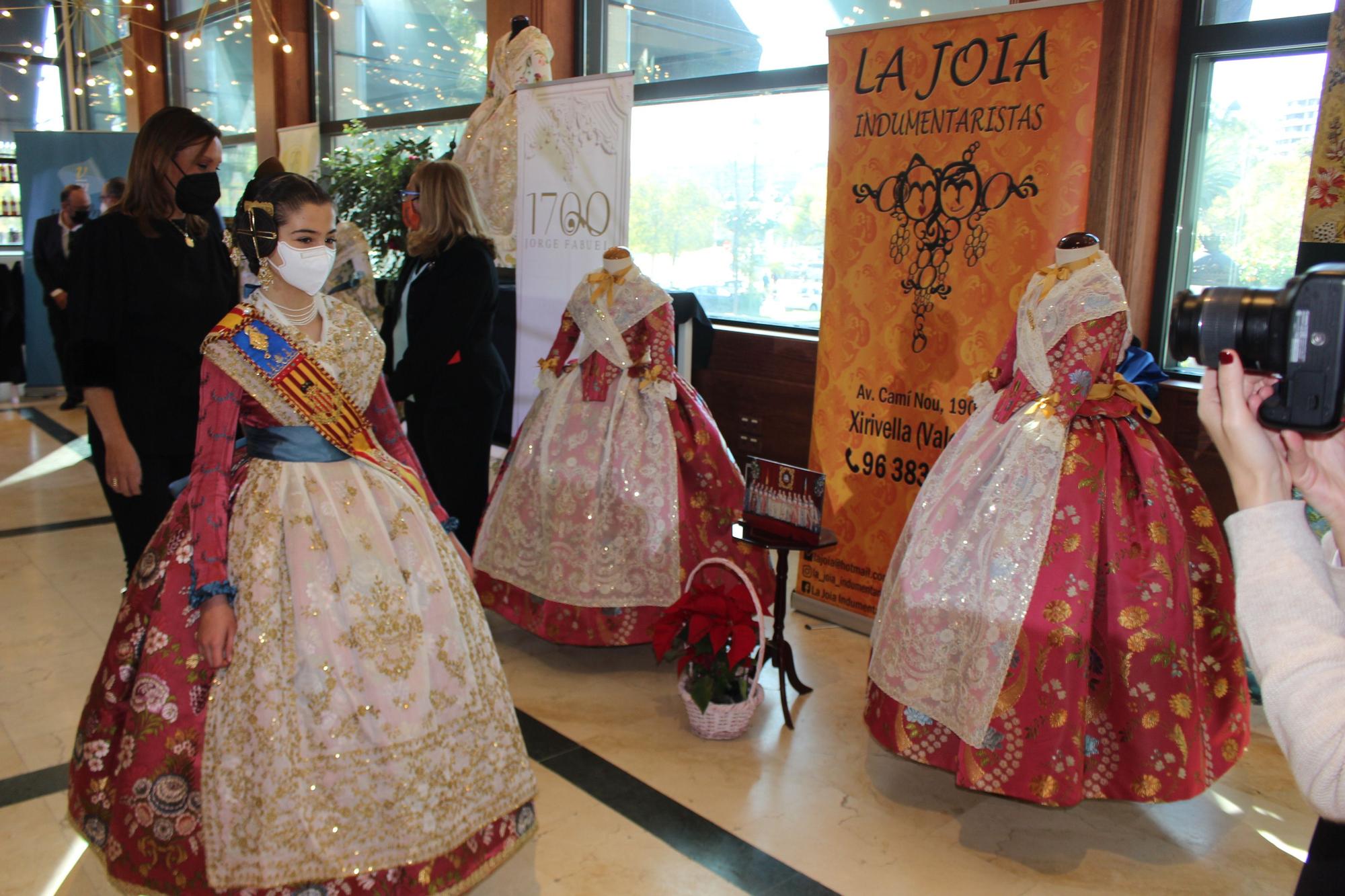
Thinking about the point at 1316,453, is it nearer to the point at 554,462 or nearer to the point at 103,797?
the point at 103,797

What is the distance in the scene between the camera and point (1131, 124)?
359cm

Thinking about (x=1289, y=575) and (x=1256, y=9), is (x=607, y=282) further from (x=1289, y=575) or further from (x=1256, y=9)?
(x=1289, y=575)

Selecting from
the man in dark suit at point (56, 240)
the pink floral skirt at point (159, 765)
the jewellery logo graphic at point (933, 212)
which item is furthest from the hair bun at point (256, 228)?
the man in dark suit at point (56, 240)

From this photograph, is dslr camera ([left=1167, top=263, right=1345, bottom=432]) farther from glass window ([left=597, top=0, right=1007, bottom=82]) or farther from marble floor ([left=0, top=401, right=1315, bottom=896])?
glass window ([left=597, top=0, right=1007, bottom=82])

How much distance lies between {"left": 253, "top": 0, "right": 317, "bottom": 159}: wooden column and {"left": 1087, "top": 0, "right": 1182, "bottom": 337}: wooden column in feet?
24.0

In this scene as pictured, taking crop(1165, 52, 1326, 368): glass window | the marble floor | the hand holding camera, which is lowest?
the marble floor

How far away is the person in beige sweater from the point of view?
38.2 inches

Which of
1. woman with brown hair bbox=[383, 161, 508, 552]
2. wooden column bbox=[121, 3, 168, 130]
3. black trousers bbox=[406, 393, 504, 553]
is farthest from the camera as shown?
wooden column bbox=[121, 3, 168, 130]

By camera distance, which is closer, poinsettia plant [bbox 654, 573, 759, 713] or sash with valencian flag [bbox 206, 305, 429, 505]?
sash with valencian flag [bbox 206, 305, 429, 505]

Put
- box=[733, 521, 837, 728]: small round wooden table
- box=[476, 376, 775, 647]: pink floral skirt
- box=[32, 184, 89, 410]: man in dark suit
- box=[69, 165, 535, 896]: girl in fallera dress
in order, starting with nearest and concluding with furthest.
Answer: box=[69, 165, 535, 896]: girl in fallera dress, box=[733, 521, 837, 728]: small round wooden table, box=[476, 376, 775, 647]: pink floral skirt, box=[32, 184, 89, 410]: man in dark suit

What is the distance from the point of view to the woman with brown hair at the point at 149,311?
250 cm

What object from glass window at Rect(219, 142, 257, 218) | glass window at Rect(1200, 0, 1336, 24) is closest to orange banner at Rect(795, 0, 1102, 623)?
glass window at Rect(1200, 0, 1336, 24)

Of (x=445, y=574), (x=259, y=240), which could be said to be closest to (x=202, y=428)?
(x=259, y=240)

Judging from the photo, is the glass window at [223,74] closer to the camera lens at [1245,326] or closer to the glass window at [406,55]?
the glass window at [406,55]
